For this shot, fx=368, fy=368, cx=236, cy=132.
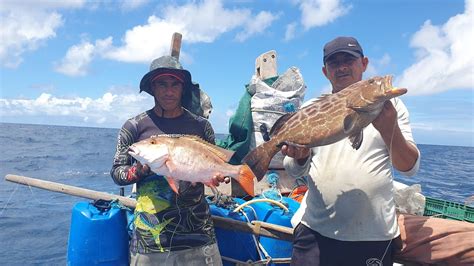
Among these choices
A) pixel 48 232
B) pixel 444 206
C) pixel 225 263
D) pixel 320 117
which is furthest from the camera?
pixel 48 232

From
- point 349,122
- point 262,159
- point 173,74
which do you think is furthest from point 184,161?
point 349,122

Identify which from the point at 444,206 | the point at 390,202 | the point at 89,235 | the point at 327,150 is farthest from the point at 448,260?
the point at 89,235

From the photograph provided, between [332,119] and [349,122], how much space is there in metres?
0.16

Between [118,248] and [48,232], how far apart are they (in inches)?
320

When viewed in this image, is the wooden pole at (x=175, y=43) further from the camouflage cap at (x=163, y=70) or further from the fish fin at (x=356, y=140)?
the fish fin at (x=356, y=140)

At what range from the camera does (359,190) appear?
3100 millimetres

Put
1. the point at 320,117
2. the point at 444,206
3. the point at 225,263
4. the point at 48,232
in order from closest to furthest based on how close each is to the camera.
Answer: the point at 320,117 < the point at 225,263 < the point at 444,206 < the point at 48,232

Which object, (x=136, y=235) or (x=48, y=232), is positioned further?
(x=48, y=232)

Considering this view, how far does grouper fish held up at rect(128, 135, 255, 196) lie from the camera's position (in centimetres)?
319

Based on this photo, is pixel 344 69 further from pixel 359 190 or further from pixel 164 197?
pixel 164 197

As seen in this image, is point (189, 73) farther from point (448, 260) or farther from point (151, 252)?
point (448, 260)

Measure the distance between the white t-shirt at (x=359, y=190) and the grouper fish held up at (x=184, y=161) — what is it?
26.2 inches

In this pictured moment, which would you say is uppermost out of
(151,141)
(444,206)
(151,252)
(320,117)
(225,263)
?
(320,117)

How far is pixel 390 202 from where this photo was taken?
314 cm
